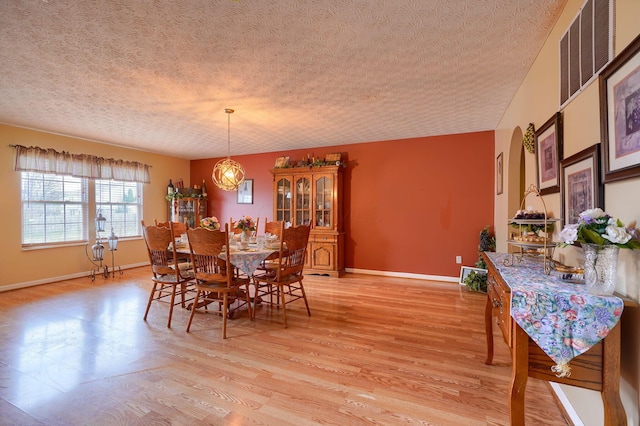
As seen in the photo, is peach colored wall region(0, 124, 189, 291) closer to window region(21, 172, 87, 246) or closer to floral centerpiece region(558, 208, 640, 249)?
window region(21, 172, 87, 246)

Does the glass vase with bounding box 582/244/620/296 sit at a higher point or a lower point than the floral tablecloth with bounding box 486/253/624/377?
higher

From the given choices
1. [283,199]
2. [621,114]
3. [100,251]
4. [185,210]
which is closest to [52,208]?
[100,251]

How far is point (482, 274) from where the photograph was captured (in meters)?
4.18

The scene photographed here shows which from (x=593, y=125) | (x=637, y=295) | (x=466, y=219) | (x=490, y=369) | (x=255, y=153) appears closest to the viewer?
(x=637, y=295)

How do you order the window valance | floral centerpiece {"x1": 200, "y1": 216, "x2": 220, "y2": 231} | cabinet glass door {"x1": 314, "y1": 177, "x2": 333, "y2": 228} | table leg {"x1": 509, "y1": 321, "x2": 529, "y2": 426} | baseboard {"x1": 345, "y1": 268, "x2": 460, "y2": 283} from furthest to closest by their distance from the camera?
cabinet glass door {"x1": 314, "y1": 177, "x2": 333, "y2": 228} < baseboard {"x1": 345, "y1": 268, "x2": 460, "y2": 283} < the window valance < floral centerpiece {"x1": 200, "y1": 216, "x2": 220, "y2": 231} < table leg {"x1": 509, "y1": 321, "x2": 529, "y2": 426}

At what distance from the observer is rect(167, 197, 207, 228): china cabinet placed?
6.41m

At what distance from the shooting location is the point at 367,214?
5.33m

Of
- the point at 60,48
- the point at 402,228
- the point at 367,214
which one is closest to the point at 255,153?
the point at 367,214

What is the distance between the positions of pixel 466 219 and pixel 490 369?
9.69ft

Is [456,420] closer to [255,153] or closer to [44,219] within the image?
[255,153]

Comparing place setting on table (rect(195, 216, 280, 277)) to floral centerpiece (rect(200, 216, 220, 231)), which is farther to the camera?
floral centerpiece (rect(200, 216, 220, 231))

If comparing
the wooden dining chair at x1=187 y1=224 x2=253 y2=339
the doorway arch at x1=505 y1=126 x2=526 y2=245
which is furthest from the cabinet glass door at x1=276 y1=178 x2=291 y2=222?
the doorway arch at x1=505 y1=126 x2=526 y2=245

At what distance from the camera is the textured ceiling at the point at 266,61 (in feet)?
6.04

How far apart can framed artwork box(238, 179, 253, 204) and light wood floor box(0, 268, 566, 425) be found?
329 cm
